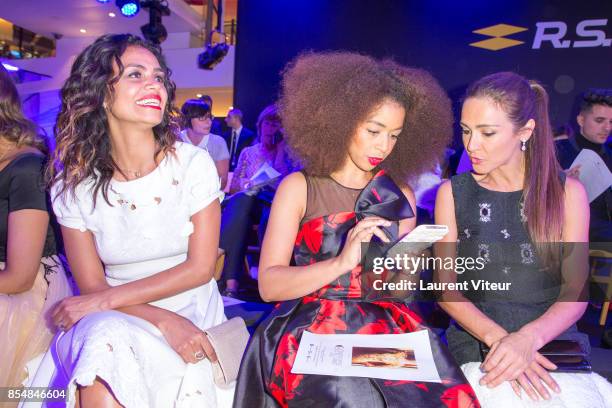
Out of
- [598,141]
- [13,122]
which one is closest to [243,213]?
[13,122]

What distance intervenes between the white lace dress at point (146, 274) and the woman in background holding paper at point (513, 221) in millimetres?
1029

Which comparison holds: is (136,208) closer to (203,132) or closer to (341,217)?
(341,217)

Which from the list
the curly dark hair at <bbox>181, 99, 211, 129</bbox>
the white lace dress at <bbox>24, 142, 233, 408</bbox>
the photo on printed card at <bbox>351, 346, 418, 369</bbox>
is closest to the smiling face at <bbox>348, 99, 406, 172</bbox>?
the white lace dress at <bbox>24, 142, 233, 408</bbox>

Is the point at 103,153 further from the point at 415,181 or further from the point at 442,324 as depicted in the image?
the point at 442,324

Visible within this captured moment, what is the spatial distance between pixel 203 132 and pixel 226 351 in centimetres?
501

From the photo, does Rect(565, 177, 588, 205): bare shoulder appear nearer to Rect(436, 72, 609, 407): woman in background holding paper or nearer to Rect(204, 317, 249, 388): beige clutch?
Rect(436, 72, 609, 407): woman in background holding paper

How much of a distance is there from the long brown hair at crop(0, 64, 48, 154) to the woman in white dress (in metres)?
0.26

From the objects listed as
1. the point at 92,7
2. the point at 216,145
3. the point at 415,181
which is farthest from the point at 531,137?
the point at 92,7

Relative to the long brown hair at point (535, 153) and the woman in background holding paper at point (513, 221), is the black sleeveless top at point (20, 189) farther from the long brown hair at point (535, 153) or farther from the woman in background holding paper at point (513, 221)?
the long brown hair at point (535, 153)

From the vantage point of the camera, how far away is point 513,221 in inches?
82.6

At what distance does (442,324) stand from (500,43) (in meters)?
5.72

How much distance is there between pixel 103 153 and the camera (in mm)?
2223

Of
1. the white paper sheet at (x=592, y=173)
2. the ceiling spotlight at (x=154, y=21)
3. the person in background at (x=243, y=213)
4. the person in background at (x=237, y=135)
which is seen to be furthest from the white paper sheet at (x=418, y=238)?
the ceiling spotlight at (x=154, y=21)

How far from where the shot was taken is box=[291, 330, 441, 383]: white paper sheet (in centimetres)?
157
